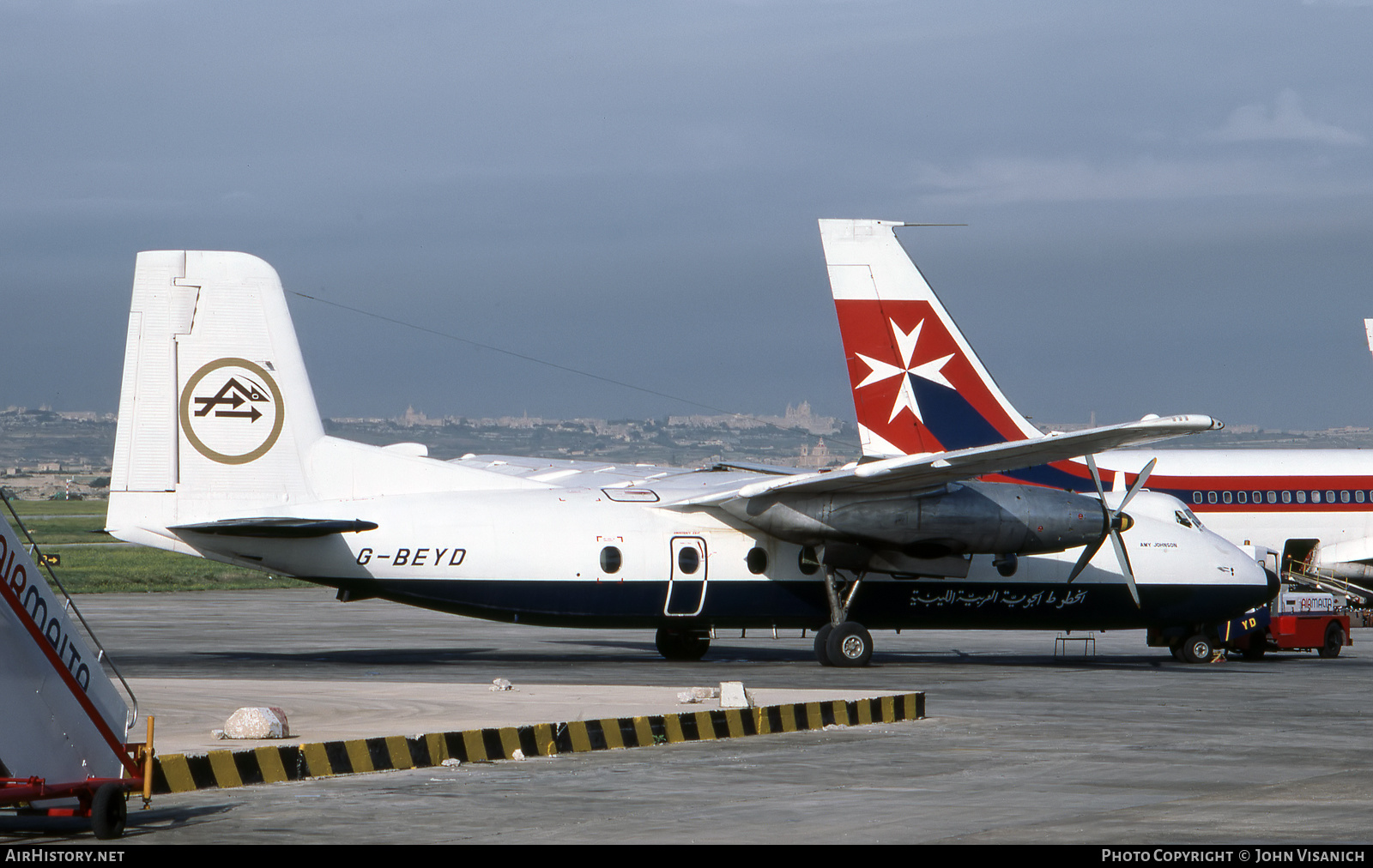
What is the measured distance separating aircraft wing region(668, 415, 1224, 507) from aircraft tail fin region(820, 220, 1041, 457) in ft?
16.0

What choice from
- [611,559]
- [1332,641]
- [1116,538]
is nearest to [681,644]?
[611,559]

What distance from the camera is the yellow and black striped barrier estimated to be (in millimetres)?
12602

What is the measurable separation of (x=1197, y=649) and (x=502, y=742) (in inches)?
643

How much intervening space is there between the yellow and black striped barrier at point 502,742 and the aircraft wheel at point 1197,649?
11063mm

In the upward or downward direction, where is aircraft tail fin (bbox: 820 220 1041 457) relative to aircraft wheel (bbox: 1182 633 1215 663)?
upward

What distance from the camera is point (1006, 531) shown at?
79.7 feet

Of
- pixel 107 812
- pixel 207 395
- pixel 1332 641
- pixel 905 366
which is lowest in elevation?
pixel 107 812

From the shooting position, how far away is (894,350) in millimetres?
29281

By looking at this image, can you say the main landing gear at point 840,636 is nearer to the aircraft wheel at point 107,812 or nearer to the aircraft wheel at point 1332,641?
the aircraft wheel at point 1332,641

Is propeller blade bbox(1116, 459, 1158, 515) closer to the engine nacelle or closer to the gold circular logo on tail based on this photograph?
the engine nacelle

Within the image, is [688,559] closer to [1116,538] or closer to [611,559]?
[611,559]

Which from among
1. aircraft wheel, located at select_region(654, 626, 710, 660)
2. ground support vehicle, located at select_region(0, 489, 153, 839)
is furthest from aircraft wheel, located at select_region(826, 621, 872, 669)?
ground support vehicle, located at select_region(0, 489, 153, 839)

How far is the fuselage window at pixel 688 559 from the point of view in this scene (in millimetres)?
24375
